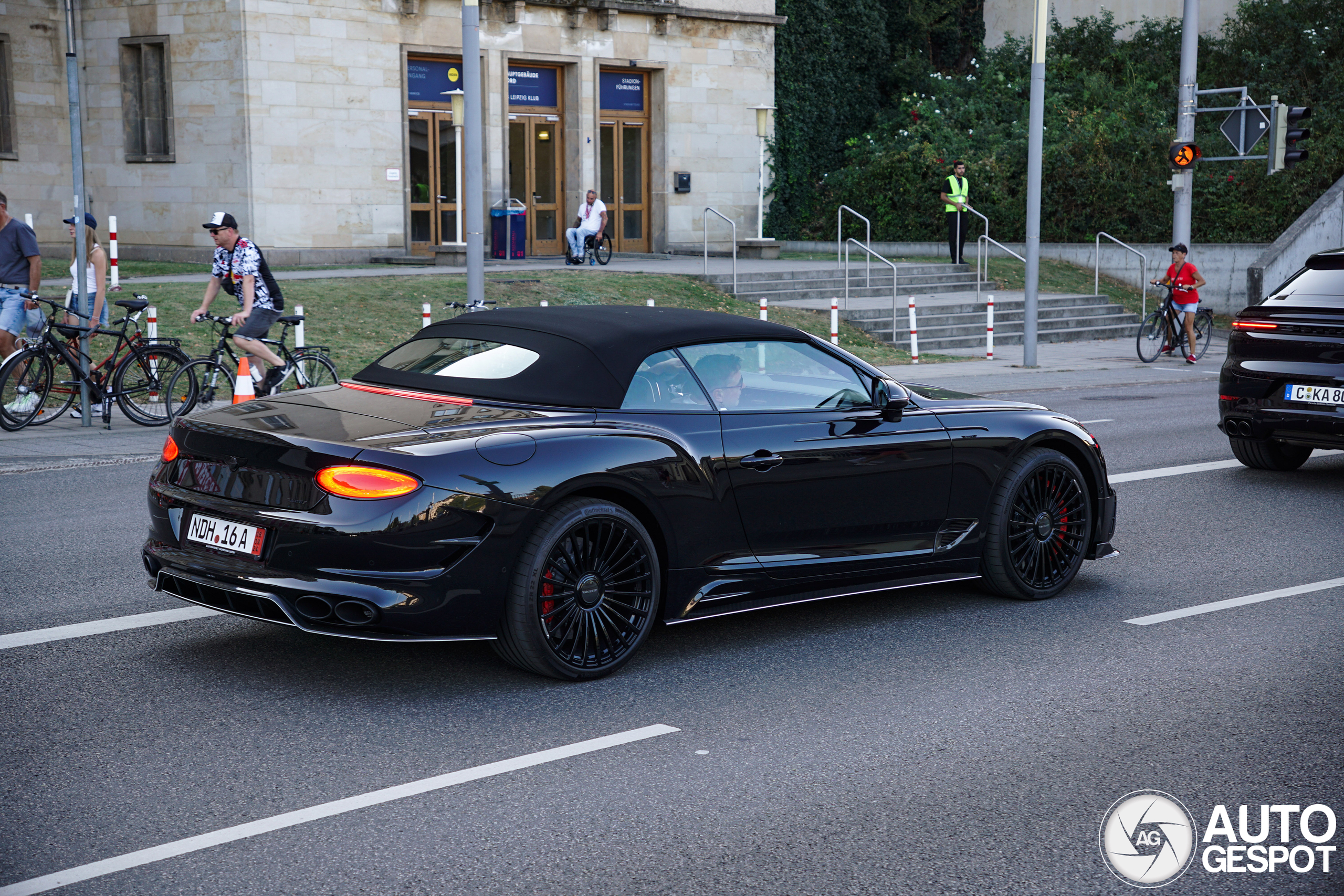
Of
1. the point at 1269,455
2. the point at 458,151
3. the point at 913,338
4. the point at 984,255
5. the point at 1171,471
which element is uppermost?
the point at 458,151

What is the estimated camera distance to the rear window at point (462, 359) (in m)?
6.00

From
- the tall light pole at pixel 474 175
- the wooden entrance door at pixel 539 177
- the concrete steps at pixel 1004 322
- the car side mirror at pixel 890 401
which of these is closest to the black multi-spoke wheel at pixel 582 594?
the car side mirror at pixel 890 401

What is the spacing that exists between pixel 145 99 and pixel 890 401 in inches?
996

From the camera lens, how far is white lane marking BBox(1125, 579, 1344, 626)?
21.9 feet

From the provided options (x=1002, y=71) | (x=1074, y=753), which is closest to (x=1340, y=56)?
(x=1002, y=71)

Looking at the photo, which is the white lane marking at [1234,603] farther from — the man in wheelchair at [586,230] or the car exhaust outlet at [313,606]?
the man in wheelchair at [586,230]

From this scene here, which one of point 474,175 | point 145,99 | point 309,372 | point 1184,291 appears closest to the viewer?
point 309,372

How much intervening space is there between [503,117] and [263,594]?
27043 mm

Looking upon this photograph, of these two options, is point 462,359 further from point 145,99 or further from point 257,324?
point 145,99

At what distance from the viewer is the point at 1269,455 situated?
11281 millimetres

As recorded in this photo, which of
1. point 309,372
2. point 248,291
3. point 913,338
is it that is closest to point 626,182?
point 913,338

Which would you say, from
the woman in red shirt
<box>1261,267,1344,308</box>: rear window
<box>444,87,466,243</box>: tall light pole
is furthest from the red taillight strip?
<box>444,87,466,243</box>: tall light pole

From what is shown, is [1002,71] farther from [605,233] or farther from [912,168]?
[605,233]

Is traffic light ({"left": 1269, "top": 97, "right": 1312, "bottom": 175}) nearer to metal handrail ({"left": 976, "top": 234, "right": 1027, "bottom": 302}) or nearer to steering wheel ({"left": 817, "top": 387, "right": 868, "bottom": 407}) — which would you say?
metal handrail ({"left": 976, "top": 234, "right": 1027, "bottom": 302})
